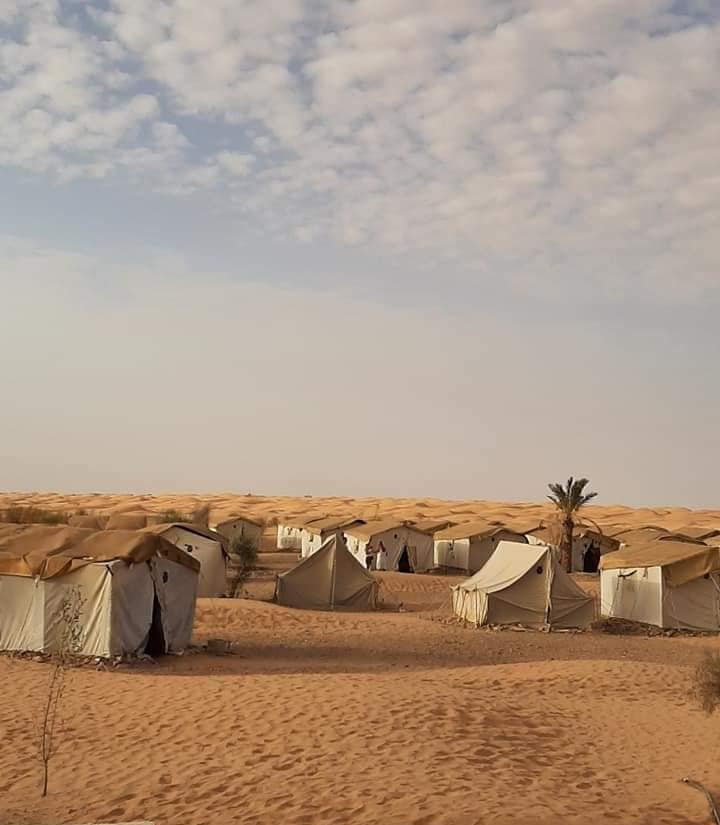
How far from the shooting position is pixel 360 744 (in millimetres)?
11336

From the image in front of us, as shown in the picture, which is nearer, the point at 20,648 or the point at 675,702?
the point at 675,702

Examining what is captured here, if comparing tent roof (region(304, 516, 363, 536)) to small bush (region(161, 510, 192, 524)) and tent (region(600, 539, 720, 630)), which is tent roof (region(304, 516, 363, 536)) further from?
A: tent (region(600, 539, 720, 630))

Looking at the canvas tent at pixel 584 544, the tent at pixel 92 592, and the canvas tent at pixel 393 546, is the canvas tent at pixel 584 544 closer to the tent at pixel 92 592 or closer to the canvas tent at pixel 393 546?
the canvas tent at pixel 393 546

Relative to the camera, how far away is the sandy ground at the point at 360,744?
9.38 meters

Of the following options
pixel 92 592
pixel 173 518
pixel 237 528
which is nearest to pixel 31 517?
pixel 173 518

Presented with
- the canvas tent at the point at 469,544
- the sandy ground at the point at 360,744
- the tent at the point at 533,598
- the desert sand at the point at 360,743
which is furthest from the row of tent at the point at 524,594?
the canvas tent at the point at 469,544

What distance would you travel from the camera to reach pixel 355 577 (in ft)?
99.2

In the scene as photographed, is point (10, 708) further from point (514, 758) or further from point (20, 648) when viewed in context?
point (514, 758)

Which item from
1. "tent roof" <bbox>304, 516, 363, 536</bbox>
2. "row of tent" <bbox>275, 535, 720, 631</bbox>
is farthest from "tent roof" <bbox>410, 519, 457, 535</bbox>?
"row of tent" <bbox>275, 535, 720, 631</bbox>

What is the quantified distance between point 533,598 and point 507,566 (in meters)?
1.30

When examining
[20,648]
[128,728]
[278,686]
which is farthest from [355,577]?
[128,728]

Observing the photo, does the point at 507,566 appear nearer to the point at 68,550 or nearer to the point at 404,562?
the point at 68,550

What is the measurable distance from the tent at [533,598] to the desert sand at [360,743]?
20.7ft

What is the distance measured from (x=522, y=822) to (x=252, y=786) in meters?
3.07
